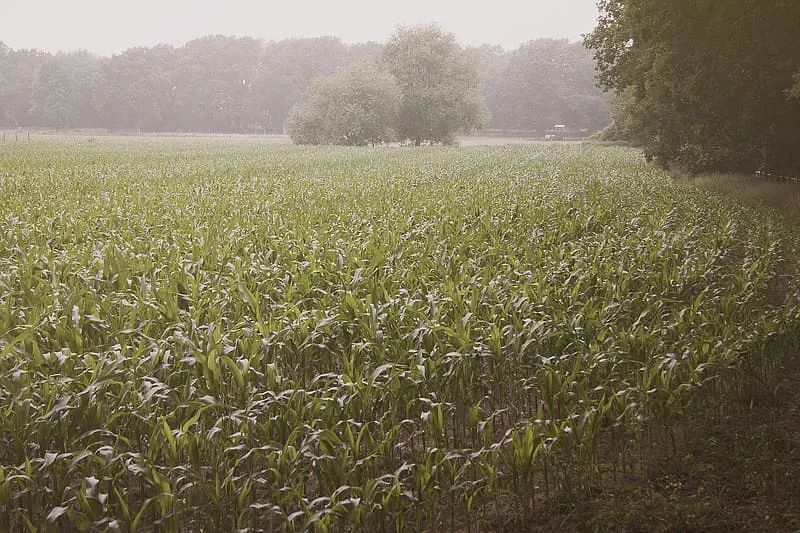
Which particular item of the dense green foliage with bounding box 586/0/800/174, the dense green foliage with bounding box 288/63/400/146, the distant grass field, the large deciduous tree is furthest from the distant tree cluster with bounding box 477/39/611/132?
the distant grass field

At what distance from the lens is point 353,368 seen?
567 centimetres

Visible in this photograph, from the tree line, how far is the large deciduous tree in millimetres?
32543

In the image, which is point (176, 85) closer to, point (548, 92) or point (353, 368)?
point (548, 92)

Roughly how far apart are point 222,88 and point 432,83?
64.0 meters

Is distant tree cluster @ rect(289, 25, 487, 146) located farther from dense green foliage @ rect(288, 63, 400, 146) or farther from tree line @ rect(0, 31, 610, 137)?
tree line @ rect(0, 31, 610, 137)

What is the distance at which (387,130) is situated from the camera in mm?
66125

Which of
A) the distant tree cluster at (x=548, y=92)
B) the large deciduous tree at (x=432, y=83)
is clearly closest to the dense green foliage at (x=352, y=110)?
the large deciduous tree at (x=432, y=83)

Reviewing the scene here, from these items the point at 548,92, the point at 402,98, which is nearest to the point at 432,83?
the point at 402,98

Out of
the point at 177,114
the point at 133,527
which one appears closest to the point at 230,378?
the point at 133,527

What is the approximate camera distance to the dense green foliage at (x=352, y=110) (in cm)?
6338

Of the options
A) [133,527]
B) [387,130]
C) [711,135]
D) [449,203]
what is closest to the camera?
[133,527]

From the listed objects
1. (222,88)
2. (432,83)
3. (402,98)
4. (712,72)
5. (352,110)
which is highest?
(222,88)

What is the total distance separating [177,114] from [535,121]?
181 feet

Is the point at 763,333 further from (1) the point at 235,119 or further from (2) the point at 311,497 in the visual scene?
(1) the point at 235,119
